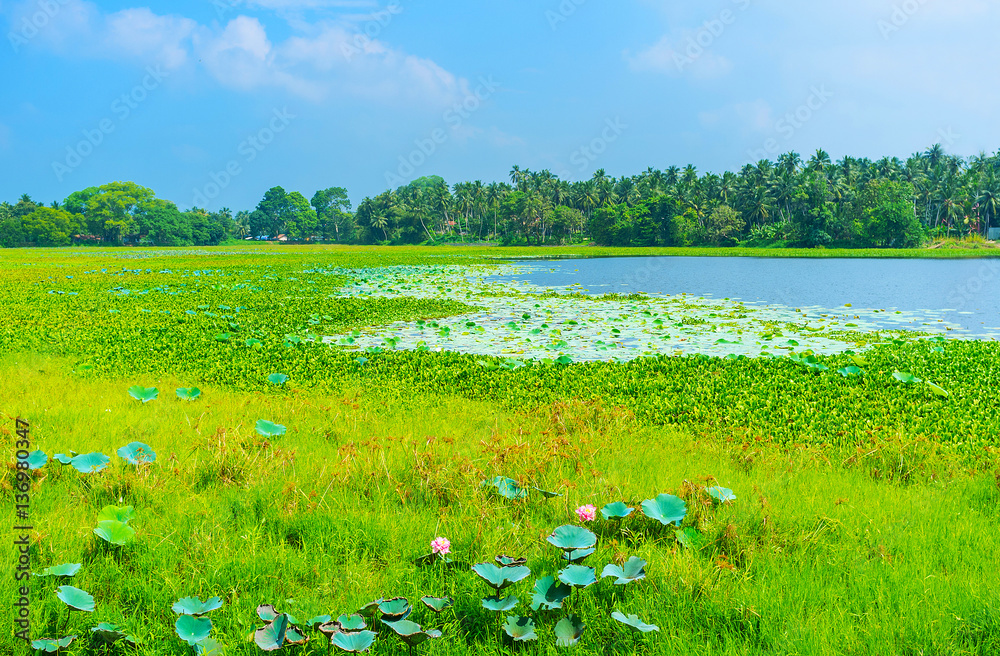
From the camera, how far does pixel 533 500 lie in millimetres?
3570

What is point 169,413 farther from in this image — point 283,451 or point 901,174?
point 901,174

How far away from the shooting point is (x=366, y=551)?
121 inches

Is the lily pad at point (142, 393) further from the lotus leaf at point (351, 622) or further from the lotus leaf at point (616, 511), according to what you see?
the lotus leaf at point (616, 511)

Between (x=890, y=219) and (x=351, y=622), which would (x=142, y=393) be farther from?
(x=890, y=219)

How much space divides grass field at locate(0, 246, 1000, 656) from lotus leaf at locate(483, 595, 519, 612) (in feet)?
0.48

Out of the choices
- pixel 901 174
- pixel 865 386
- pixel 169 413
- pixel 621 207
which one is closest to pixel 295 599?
pixel 169 413

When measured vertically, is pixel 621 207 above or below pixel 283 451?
above

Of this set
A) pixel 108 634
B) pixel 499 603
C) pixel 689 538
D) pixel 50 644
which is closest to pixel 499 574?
pixel 499 603

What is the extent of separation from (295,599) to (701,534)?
2.02 m

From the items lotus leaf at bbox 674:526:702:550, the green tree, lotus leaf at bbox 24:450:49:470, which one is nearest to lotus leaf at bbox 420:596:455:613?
lotus leaf at bbox 674:526:702:550

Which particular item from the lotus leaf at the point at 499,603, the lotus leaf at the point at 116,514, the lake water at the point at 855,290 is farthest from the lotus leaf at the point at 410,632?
the lake water at the point at 855,290

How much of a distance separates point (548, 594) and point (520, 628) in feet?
0.65

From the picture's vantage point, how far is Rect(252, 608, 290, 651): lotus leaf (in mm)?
2184

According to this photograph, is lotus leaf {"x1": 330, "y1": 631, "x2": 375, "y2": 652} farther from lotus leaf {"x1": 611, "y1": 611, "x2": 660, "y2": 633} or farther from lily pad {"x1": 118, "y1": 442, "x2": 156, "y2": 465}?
lily pad {"x1": 118, "y1": 442, "x2": 156, "y2": 465}
